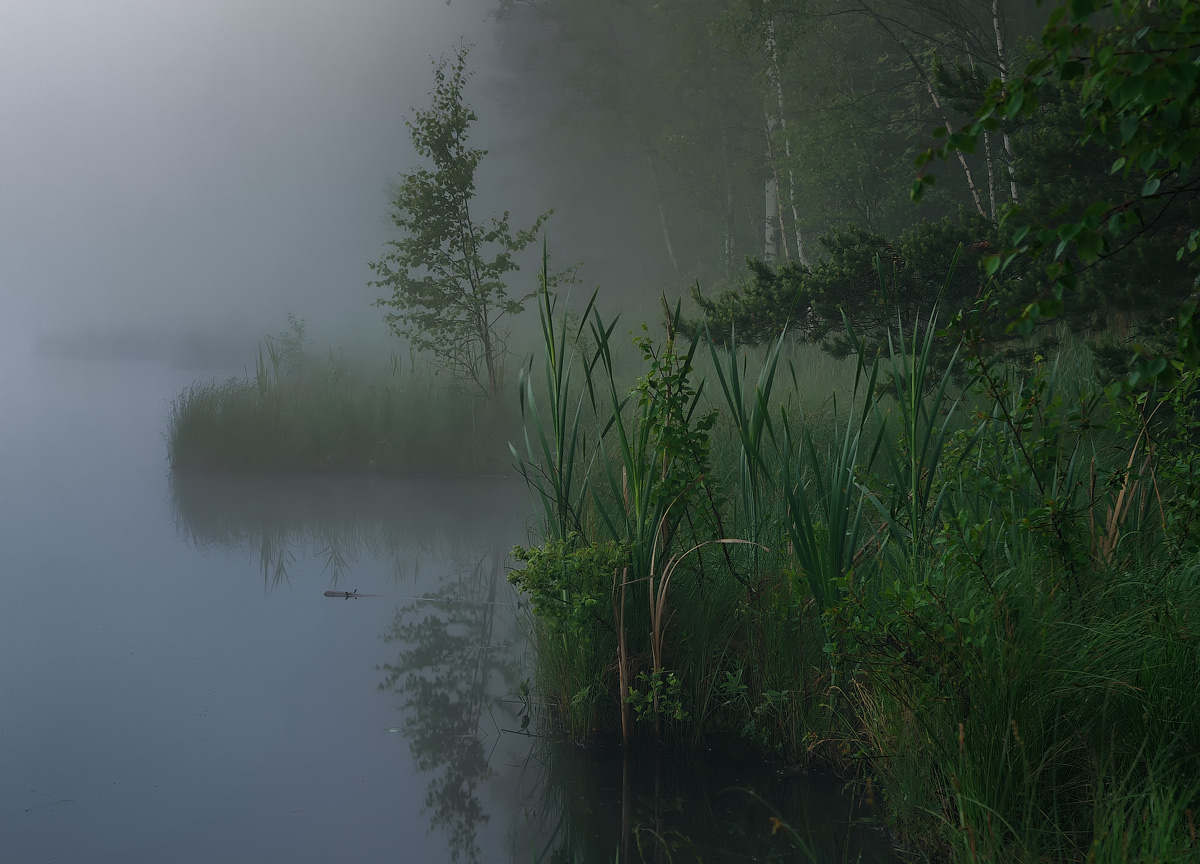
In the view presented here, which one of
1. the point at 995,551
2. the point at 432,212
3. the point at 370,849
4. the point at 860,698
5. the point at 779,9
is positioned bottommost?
the point at 370,849

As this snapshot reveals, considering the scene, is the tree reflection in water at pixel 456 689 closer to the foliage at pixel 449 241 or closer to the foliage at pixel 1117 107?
the foliage at pixel 1117 107

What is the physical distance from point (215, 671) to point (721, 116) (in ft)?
49.6

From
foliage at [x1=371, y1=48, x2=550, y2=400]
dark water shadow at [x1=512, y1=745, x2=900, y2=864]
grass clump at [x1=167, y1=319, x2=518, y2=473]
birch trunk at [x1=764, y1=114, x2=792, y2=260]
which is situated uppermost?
birch trunk at [x1=764, y1=114, x2=792, y2=260]

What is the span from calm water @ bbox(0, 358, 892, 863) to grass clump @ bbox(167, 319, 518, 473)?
2.09m

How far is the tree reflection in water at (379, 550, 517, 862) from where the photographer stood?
2.02m

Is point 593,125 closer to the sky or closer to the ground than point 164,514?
closer to the sky

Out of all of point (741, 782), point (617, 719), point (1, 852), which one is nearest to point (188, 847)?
point (1, 852)

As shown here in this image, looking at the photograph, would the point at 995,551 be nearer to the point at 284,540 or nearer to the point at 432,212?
the point at 284,540

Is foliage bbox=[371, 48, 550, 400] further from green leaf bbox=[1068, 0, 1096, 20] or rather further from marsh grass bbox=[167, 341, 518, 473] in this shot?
green leaf bbox=[1068, 0, 1096, 20]

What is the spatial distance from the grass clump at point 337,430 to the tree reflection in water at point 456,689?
3.27 meters

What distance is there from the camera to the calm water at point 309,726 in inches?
71.8

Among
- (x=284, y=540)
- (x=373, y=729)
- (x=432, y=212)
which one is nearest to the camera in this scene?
(x=373, y=729)

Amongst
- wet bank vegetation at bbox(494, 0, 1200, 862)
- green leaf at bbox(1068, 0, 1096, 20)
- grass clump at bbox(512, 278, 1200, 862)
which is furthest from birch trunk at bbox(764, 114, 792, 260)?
green leaf at bbox(1068, 0, 1096, 20)

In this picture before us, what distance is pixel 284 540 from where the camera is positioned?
479 cm
